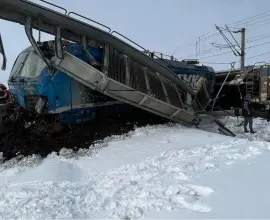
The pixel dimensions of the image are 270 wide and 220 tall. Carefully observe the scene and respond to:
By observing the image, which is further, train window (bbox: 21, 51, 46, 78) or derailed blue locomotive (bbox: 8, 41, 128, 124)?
train window (bbox: 21, 51, 46, 78)

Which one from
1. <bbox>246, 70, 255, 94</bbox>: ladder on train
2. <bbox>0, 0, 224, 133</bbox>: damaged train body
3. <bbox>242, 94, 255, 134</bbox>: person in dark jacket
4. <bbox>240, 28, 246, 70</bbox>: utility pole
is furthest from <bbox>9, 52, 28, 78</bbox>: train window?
<bbox>240, 28, 246, 70</bbox>: utility pole

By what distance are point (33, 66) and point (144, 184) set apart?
19.3ft

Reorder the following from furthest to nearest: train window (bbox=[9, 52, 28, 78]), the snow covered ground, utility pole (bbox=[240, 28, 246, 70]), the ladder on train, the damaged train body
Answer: utility pole (bbox=[240, 28, 246, 70]) < the ladder on train < train window (bbox=[9, 52, 28, 78]) < the damaged train body < the snow covered ground

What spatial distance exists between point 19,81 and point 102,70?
243 cm

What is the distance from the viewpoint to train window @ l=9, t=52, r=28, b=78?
9.84 meters

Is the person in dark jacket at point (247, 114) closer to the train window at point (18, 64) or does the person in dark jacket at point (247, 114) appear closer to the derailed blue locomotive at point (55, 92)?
the derailed blue locomotive at point (55, 92)

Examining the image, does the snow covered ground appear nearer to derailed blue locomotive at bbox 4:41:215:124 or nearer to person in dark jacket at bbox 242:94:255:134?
derailed blue locomotive at bbox 4:41:215:124

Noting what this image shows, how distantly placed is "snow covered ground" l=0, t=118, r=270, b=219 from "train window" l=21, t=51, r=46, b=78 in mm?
2493

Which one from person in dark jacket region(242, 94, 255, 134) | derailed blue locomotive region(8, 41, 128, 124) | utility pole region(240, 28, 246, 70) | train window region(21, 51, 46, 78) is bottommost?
person in dark jacket region(242, 94, 255, 134)

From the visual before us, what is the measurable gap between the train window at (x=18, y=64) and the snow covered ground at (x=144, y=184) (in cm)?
333

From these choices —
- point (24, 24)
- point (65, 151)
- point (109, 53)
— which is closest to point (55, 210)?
point (65, 151)

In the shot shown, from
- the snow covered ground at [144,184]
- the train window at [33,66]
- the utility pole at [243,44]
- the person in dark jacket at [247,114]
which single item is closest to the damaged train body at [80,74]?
the train window at [33,66]

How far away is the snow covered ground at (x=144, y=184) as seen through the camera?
3834 millimetres

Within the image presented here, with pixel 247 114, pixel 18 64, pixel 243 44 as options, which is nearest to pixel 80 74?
pixel 18 64
